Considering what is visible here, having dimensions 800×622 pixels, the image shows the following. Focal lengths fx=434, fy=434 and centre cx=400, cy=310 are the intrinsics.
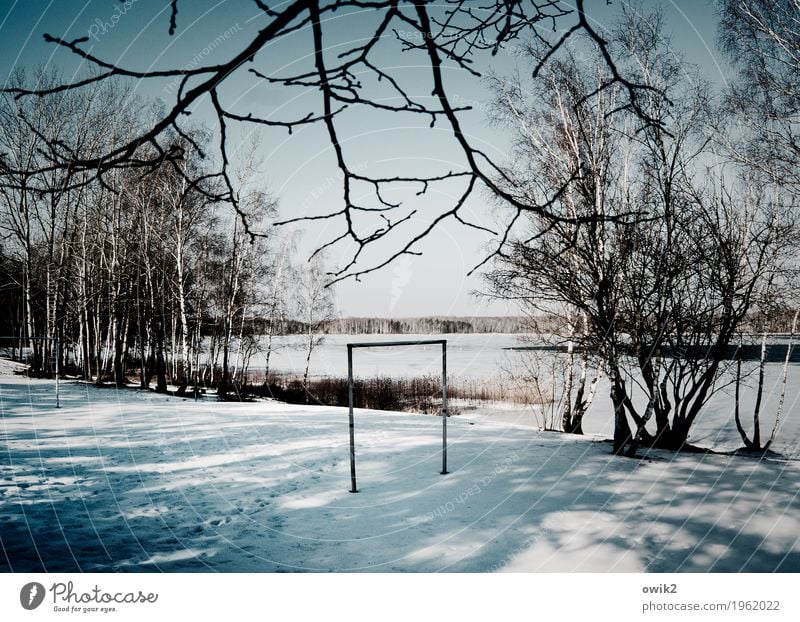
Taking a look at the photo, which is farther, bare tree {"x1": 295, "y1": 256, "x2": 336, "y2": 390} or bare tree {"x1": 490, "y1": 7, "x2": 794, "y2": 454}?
bare tree {"x1": 295, "y1": 256, "x2": 336, "y2": 390}

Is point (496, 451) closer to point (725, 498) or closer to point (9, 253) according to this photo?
point (725, 498)

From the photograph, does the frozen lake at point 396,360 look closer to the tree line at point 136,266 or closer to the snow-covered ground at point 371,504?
the tree line at point 136,266

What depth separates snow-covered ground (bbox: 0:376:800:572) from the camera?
262 cm

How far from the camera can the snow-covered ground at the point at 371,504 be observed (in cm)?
262

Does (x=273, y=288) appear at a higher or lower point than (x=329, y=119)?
higher

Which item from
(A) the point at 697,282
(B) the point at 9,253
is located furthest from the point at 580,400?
(B) the point at 9,253

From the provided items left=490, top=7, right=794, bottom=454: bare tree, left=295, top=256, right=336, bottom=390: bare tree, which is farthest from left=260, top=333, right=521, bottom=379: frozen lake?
left=490, top=7, right=794, bottom=454: bare tree

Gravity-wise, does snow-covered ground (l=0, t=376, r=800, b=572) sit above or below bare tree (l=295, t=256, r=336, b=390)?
below

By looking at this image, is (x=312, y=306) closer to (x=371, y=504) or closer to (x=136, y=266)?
(x=136, y=266)

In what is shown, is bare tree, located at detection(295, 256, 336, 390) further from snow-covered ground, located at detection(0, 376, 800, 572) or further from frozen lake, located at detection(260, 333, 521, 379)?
snow-covered ground, located at detection(0, 376, 800, 572)

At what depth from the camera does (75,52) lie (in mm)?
698

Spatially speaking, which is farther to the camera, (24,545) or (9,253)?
(9,253)
